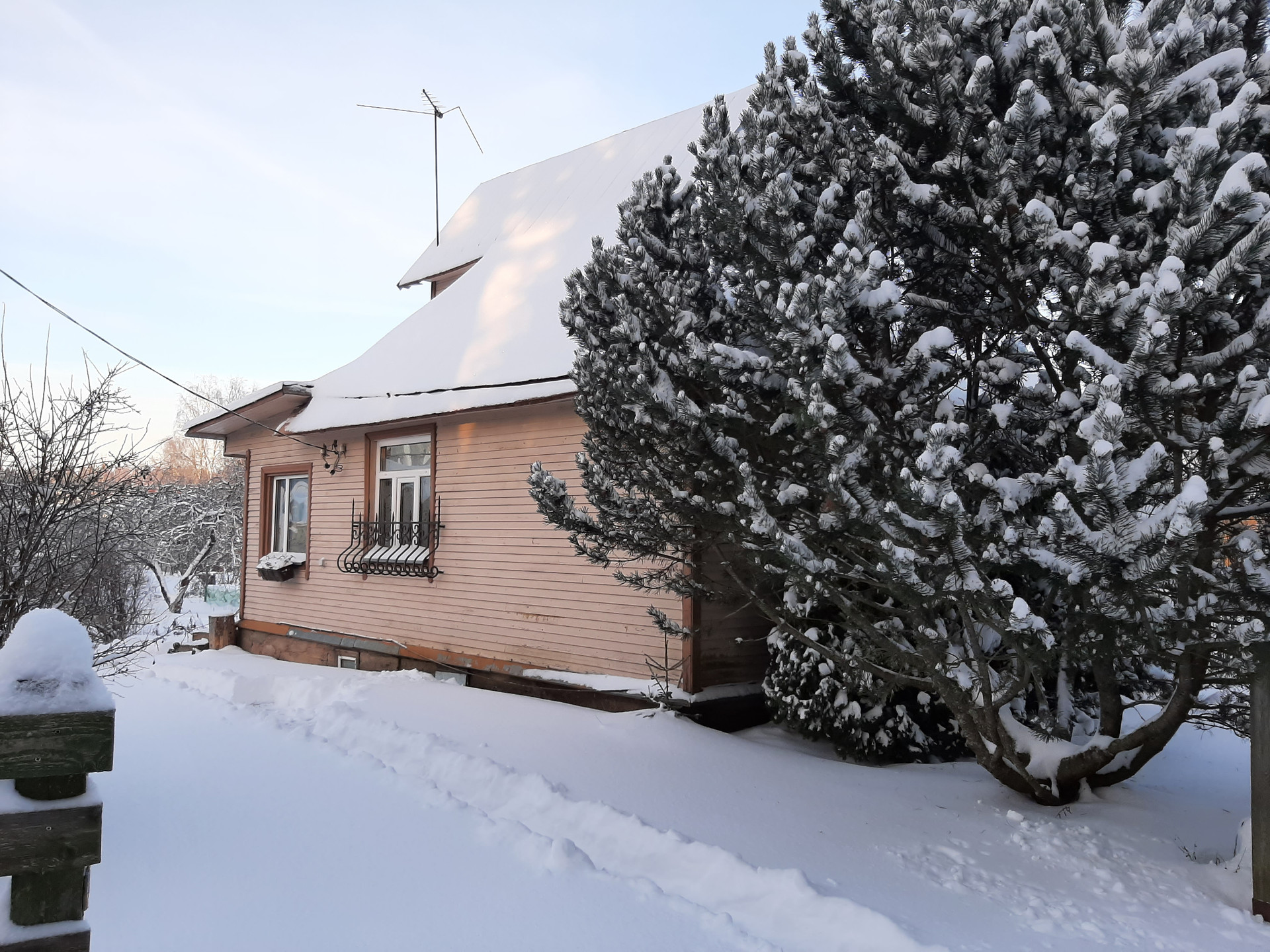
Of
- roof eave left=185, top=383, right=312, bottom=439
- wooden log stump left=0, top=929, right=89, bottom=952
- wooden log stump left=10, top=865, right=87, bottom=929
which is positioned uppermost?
roof eave left=185, top=383, right=312, bottom=439

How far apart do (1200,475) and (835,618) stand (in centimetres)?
369

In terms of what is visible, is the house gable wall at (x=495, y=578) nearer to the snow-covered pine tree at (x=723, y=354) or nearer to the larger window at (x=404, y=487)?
the larger window at (x=404, y=487)

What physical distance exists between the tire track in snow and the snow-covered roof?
3445 millimetres

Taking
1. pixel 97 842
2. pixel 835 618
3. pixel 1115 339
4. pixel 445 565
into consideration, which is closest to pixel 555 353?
pixel 445 565

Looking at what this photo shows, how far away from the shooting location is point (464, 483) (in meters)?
10.2

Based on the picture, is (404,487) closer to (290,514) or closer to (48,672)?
(290,514)

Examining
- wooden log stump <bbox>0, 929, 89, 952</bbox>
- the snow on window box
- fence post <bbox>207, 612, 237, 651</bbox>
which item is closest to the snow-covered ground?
wooden log stump <bbox>0, 929, 89, 952</bbox>

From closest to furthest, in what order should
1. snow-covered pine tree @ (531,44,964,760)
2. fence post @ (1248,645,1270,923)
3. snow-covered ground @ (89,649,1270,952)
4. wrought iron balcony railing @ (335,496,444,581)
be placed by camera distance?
snow-covered ground @ (89,649,1270,952) < fence post @ (1248,645,1270,923) < snow-covered pine tree @ (531,44,964,760) < wrought iron balcony railing @ (335,496,444,581)

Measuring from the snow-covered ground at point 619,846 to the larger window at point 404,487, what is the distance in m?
A: 3.81

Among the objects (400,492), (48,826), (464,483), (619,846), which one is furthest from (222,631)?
(48,826)

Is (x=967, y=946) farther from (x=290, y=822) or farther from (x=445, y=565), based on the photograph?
(x=445, y=565)

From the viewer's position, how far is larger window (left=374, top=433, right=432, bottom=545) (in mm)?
10875

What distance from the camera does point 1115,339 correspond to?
3.56m

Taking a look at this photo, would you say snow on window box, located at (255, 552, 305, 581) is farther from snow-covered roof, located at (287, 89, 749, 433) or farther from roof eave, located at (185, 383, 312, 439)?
snow-covered roof, located at (287, 89, 749, 433)
